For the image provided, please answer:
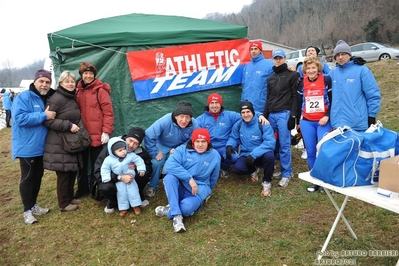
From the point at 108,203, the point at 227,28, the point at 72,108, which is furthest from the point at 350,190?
the point at 227,28

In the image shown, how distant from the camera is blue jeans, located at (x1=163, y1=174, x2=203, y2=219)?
3.11 metres

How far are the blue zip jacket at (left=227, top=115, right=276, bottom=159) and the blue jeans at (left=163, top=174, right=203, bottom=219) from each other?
1.10 meters

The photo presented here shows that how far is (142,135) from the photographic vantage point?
3.61m

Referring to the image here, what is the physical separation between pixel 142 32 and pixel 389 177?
3.64m

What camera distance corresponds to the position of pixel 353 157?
2168mm

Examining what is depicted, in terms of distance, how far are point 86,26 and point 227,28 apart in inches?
88.1

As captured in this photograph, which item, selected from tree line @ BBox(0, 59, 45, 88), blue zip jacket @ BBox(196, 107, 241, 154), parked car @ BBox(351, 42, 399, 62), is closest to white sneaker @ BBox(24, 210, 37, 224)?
blue zip jacket @ BBox(196, 107, 241, 154)

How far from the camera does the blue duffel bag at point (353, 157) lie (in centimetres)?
212

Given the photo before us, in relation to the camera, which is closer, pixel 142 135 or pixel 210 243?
pixel 210 243

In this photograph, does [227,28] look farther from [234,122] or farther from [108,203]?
[108,203]

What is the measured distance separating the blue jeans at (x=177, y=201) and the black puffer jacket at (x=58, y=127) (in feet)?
4.09

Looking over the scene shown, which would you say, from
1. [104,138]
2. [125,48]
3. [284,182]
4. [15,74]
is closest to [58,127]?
[104,138]

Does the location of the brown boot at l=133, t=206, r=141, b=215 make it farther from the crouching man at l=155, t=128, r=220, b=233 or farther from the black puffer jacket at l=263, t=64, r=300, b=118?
the black puffer jacket at l=263, t=64, r=300, b=118

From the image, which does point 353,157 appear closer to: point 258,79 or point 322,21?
point 258,79
